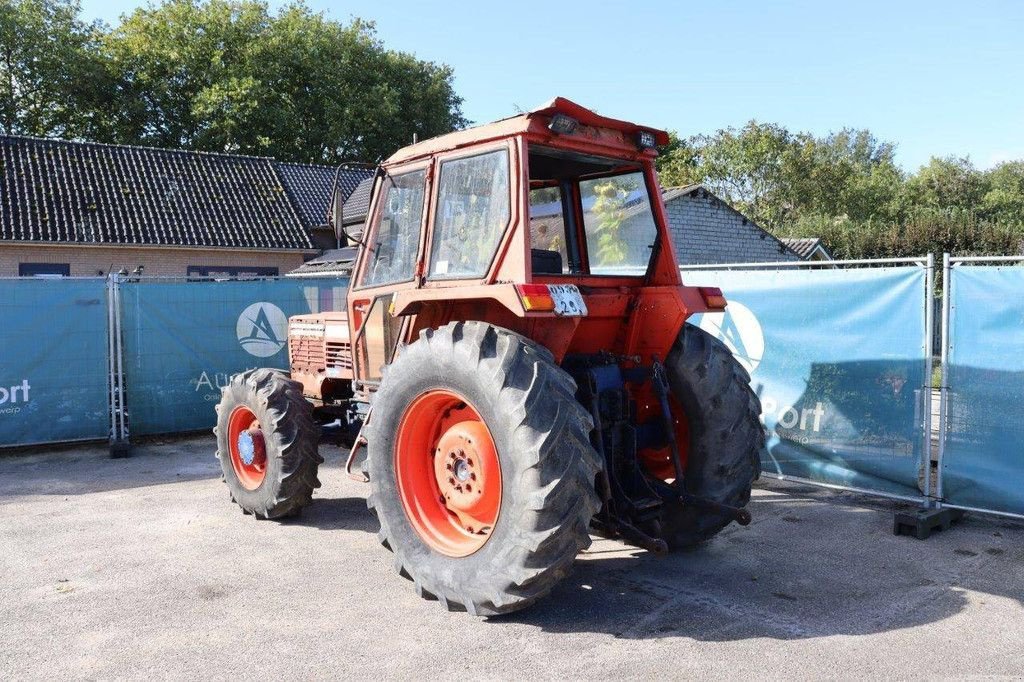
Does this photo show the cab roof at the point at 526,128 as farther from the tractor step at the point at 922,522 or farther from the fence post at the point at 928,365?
the tractor step at the point at 922,522

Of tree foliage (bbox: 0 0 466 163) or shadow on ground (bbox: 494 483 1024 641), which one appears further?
tree foliage (bbox: 0 0 466 163)

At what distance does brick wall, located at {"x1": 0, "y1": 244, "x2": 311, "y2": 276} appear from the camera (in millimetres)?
21016

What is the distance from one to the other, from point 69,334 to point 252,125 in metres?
25.4

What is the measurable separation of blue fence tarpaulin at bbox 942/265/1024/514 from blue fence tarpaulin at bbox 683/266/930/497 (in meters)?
0.24

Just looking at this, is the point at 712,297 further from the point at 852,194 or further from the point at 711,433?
the point at 852,194

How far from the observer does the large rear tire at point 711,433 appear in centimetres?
505

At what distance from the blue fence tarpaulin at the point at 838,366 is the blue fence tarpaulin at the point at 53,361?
7.29 metres

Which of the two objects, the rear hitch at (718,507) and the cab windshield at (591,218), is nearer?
the rear hitch at (718,507)

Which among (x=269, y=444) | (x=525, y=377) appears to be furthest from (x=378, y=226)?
(x=525, y=377)

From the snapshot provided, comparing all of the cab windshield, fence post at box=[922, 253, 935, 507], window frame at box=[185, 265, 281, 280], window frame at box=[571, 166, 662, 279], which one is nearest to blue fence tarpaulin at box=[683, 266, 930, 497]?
fence post at box=[922, 253, 935, 507]

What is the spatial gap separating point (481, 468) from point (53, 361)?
A: 7163mm

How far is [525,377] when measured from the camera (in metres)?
4.03

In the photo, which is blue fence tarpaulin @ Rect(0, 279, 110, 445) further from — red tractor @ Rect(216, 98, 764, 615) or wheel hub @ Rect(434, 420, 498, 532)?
wheel hub @ Rect(434, 420, 498, 532)

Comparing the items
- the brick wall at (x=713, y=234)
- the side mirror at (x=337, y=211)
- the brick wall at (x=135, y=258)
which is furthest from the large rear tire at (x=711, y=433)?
the brick wall at (x=135, y=258)
